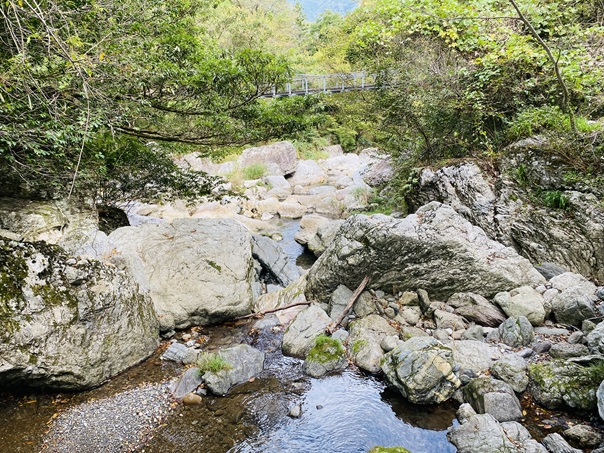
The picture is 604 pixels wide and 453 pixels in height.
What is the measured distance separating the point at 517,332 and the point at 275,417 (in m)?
3.93

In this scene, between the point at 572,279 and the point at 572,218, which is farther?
the point at 572,218

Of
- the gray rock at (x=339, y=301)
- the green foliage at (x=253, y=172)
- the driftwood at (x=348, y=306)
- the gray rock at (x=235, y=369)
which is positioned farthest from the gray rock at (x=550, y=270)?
the green foliage at (x=253, y=172)

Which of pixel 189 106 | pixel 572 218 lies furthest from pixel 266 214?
pixel 572 218

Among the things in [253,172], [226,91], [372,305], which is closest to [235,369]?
[372,305]

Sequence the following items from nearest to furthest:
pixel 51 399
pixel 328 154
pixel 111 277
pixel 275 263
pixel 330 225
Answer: pixel 51 399
pixel 111 277
pixel 275 263
pixel 330 225
pixel 328 154

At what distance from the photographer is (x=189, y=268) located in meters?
7.27

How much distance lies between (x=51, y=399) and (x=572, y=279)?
8.40m

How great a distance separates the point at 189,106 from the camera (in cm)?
645

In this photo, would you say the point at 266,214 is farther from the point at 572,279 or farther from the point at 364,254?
the point at 572,279

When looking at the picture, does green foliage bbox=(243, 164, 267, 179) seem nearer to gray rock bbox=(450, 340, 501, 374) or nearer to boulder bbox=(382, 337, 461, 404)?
gray rock bbox=(450, 340, 501, 374)

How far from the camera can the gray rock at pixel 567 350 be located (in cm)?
511

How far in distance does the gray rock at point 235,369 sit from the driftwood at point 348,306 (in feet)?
4.44

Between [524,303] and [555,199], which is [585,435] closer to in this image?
[524,303]

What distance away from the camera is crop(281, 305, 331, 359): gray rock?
6320mm
